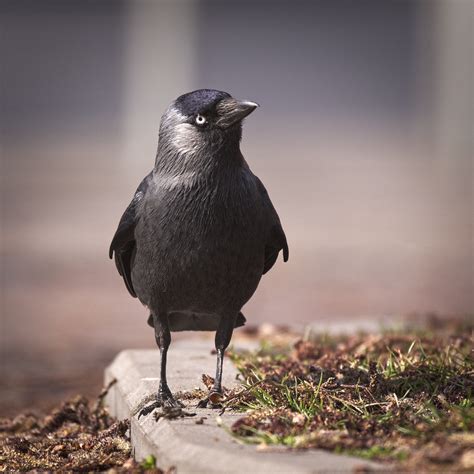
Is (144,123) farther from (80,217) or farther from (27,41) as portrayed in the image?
(27,41)

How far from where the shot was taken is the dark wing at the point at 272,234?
19.0 feet

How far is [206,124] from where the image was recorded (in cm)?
553

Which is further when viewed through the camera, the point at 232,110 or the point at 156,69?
the point at 156,69

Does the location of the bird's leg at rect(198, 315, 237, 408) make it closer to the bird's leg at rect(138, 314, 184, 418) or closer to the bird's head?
the bird's leg at rect(138, 314, 184, 418)

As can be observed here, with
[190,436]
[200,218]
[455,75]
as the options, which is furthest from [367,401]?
[455,75]

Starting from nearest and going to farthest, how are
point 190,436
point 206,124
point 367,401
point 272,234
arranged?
point 190,436 → point 367,401 → point 206,124 → point 272,234

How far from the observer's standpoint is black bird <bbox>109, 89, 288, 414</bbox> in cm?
546

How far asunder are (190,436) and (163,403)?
75 centimetres

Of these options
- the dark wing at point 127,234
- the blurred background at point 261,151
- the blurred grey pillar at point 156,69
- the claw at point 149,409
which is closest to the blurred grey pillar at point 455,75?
the blurred background at point 261,151

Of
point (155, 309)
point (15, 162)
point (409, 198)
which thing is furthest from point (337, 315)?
point (15, 162)

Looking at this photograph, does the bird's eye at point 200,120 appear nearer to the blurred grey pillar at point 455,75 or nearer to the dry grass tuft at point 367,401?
the dry grass tuft at point 367,401

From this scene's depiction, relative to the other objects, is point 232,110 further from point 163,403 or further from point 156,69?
point 156,69

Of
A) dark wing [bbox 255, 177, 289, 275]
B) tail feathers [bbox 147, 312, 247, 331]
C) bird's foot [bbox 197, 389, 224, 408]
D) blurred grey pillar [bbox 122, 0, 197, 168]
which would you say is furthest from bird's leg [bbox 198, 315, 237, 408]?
blurred grey pillar [bbox 122, 0, 197, 168]

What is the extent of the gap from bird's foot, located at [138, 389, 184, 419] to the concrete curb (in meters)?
0.06
